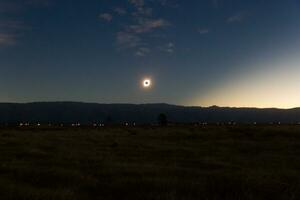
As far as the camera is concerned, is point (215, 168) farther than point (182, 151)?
No

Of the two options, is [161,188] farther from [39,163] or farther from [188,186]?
[39,163]

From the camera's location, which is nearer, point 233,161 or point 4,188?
point 4,188

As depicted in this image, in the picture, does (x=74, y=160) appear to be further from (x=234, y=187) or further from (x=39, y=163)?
(x=234, y=187)

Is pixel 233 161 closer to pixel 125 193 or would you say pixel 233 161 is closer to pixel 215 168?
pixel 215 168

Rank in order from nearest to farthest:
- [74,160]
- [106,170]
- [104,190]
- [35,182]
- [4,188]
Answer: [4,188]
[104,190]
[35,182]
[106,170]
[74,160]

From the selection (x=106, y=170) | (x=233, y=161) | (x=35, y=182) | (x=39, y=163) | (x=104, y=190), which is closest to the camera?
(x=104, y=190)

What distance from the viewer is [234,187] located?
16.2 metres

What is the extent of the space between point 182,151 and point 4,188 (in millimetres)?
20386

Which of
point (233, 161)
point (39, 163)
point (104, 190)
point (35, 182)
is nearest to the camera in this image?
point (104, 190)

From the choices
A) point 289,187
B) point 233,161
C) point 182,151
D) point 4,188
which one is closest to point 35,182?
point 4,188

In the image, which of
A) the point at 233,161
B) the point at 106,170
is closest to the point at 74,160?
the point at 106,170

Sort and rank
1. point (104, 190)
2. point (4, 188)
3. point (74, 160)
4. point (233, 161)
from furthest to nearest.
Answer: point (233, 161)
point (74, 160)
point (104, 190)
point (4, 188)

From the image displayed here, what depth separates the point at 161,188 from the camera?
1551cm

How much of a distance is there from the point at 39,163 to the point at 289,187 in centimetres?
1189
